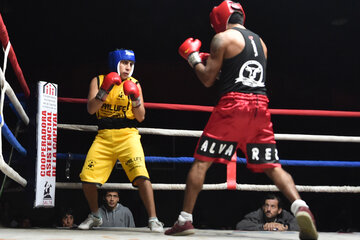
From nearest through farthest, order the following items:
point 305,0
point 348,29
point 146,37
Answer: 1. point 305,0
2. point 348,29
3. point 146,37

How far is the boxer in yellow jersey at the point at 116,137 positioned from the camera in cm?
247

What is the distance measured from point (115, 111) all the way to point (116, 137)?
0.14 metres

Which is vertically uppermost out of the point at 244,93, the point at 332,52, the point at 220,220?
the point at 332,52

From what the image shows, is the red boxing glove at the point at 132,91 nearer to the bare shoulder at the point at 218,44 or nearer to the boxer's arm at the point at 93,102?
the boxer's arm at the point at 93,102

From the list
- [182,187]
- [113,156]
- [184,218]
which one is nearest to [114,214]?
[182,187]

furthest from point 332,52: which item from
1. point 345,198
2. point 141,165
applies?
point 141,165

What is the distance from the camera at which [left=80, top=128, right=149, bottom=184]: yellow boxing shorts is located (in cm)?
250

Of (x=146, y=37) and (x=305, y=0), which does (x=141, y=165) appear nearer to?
(x=305, y=0)

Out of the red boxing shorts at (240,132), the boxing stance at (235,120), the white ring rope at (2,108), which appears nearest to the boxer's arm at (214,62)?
the boxing stance at (235,120)

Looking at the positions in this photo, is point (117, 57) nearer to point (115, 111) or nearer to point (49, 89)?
point (115, 111)

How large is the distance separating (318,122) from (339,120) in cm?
27

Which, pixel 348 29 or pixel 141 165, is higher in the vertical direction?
pixel 348 29

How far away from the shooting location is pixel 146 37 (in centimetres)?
611

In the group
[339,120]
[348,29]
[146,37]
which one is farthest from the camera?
[339,120]
